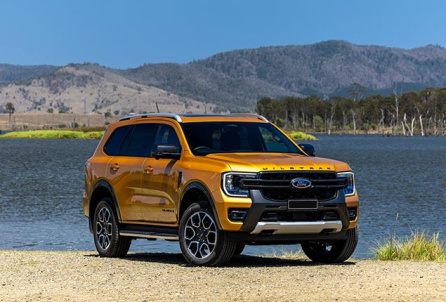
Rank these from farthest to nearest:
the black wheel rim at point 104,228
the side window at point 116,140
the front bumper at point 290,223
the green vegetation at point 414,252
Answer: the green vegetation at point 414,252
the side window at point 116,140
the black wheel rim at point 104,228
the front bumper at point 290,223

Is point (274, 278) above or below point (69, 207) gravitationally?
above

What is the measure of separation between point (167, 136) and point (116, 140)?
1.38 meters

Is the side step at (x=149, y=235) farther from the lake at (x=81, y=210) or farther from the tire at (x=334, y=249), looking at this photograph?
the lake at (x=81, y=210)

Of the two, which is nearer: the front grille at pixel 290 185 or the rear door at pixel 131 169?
the front grille at pixel 290 185

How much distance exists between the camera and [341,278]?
1137 centimetres

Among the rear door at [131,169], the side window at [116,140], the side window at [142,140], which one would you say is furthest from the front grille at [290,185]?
the side window at [116,140]

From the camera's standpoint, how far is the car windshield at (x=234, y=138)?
527 inches

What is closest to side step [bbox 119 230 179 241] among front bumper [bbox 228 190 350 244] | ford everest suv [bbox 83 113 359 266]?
ford everest suv [bbox 83 113 359 266]

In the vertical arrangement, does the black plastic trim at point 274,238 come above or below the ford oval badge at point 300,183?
below

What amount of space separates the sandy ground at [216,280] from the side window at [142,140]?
160 cm

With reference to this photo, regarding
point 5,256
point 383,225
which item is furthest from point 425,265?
point 383,225

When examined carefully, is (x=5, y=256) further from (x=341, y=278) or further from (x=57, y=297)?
(x=341, y=278)

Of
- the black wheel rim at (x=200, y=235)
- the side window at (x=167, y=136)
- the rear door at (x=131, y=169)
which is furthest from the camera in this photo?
the rear door at (x=131, y=169)

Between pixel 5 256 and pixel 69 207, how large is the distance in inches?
1019
